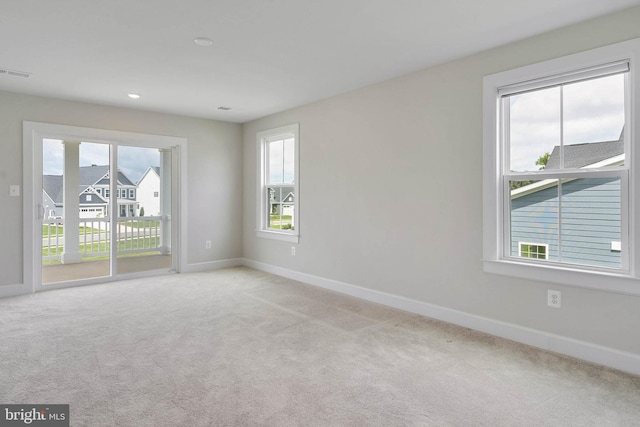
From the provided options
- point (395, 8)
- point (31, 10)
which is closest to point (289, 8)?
point (395, 8)

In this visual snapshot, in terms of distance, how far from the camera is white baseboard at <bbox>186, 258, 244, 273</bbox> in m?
5.90

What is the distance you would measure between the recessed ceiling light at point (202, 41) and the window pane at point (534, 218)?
2767mm

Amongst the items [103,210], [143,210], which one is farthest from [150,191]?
[103,210]

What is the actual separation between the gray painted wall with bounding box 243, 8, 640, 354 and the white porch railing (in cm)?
252

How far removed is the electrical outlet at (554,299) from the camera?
282 centimetres

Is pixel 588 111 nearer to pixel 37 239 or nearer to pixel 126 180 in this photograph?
pixel 126 180

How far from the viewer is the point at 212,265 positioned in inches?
243

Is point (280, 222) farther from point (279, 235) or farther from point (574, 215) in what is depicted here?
point (574, 215)

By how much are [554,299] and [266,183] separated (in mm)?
4322

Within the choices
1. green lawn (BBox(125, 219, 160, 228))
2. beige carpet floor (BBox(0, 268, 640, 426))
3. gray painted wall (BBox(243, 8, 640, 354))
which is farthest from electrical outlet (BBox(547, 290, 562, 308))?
green lawn (BBox(125, 219, 160, 228))

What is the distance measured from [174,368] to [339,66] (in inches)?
117

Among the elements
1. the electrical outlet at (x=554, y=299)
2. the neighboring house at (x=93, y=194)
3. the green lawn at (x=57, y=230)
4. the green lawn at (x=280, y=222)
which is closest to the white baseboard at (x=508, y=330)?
the electrical outlet at (x=554, y=299)

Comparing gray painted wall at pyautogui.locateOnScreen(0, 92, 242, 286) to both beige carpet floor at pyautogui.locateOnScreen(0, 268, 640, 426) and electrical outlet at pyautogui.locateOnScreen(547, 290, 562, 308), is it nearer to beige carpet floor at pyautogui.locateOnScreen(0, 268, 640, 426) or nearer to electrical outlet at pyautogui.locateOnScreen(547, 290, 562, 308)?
beige carpet floor at pyautogui.locateOnScreen(0, 268, 640, 426)

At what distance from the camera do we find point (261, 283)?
5.10 m
